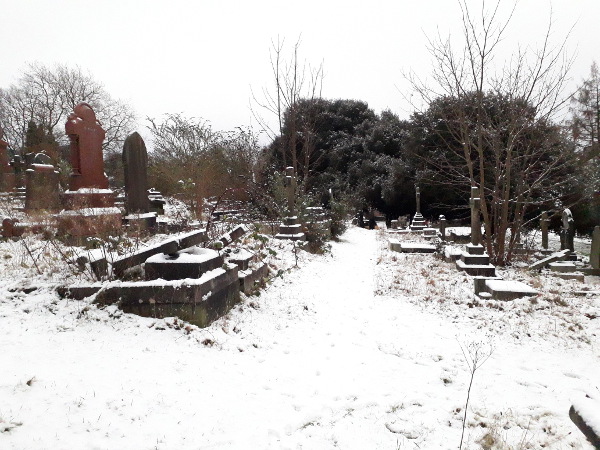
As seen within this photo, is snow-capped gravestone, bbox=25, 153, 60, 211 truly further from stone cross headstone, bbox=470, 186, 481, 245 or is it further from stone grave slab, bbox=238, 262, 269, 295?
stone cross headstone, bbox=470, 186, 481, 245

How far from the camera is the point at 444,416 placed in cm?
297

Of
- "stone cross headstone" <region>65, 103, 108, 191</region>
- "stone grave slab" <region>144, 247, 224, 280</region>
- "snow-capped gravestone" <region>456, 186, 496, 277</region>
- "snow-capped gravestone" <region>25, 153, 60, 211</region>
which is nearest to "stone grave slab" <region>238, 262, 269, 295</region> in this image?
"stone grave slab" <region>144, 247, 224, 280</region>

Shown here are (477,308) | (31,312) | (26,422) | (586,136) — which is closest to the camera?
(26,422)

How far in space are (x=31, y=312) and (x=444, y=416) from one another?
3941mm

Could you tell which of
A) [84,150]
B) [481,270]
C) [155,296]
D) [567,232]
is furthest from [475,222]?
[84,150]

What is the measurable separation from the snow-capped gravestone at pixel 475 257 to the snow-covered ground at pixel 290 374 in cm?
178

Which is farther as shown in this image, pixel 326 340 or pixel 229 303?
pixel 229 303

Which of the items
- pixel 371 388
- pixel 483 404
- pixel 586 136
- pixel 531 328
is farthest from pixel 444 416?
pixel 586 136

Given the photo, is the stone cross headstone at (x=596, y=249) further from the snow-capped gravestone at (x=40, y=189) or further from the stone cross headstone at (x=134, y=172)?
the snow-capped gravestone at (x=40, y=189)

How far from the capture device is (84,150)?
32.8 ft

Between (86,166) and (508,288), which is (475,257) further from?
(86,166)

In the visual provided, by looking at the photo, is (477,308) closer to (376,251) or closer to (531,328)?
(531,328)

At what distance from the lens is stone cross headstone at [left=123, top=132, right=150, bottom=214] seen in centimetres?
947

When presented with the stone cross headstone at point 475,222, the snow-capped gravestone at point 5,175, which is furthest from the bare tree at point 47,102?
the stone cross headstone at point 475,222
